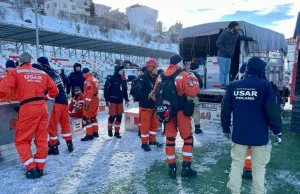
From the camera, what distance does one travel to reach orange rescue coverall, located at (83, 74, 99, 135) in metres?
6.44

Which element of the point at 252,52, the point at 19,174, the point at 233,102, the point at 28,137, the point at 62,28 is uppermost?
the point at 62,28

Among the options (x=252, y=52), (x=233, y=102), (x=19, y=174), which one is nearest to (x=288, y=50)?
(x=252, y=52)

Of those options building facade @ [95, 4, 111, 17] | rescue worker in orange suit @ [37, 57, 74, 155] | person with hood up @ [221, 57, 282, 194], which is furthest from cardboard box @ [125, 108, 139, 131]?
building facade @ [95, 4, 111, 17]

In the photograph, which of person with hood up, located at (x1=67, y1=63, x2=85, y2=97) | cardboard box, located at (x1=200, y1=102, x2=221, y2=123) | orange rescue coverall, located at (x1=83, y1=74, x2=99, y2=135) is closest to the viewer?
orange rescue coverall, located at (x1=83, y1=74, x2=99, y2=135)

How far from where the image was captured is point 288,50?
12367mm

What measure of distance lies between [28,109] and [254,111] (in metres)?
3.39

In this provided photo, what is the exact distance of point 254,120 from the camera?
10.4ft

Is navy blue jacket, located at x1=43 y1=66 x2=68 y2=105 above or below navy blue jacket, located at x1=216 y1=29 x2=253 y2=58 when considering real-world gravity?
below

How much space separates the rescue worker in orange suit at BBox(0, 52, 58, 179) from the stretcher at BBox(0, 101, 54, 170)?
68 centimetres

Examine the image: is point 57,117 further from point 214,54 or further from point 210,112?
point 214,54

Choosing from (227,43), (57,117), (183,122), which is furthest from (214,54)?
(57,117)

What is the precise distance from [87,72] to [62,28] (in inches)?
1642

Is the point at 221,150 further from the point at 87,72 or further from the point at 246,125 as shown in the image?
the point at 87,72

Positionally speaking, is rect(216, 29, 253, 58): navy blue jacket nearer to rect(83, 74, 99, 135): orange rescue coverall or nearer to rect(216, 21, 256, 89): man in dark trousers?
rect(216, 21, 256, 89): man in dark trousers
